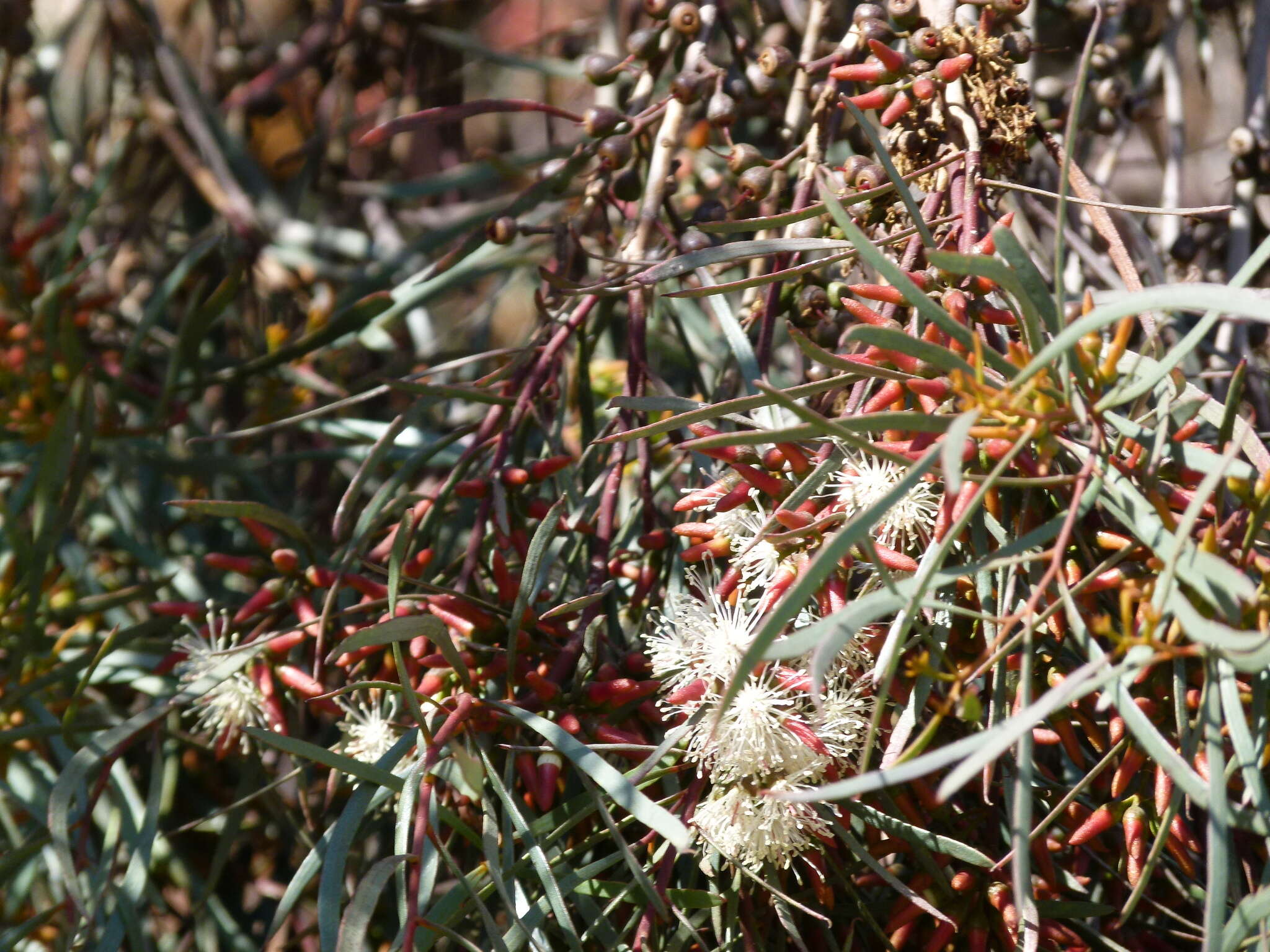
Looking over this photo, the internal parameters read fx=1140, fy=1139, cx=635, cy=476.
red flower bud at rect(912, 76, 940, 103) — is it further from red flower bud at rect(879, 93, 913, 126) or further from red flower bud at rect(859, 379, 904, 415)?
red flower bud at rect(859, 379, 904, 415)

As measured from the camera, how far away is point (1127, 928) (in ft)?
1.83

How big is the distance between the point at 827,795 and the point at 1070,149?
244 millimetres

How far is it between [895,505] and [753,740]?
0.11 meters

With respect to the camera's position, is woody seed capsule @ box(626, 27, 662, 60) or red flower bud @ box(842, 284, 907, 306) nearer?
red flower bud @ box(842, 284, 907, 306)

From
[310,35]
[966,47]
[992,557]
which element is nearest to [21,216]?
[310,35]

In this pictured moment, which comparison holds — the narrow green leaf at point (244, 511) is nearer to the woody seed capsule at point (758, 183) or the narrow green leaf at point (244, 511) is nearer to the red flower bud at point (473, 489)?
the red flower bud at point (473, 489)

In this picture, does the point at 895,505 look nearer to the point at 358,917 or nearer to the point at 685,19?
the point at 358,917

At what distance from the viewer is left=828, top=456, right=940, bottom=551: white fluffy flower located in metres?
0.46

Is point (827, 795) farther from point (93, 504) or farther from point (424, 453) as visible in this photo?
point (93, 504)

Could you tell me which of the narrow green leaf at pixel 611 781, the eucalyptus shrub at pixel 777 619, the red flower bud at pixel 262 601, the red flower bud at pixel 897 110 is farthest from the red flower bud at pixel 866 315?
the red flower bud at pixel 262 601

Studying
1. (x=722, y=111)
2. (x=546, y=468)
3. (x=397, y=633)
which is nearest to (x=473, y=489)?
(x=546, y=468)

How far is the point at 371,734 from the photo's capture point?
542mm

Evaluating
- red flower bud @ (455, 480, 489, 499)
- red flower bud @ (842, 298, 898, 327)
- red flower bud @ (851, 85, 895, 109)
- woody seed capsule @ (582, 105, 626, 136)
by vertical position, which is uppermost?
red flower bud @ (851, 85, 895, 109)

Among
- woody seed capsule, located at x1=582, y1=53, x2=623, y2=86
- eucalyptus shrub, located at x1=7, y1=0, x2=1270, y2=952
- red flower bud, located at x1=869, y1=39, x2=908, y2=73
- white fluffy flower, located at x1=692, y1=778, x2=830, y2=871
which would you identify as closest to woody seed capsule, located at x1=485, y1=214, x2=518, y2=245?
eucalyptus shrub, located at x1=7, y1=0, x2=1270, y2=952
